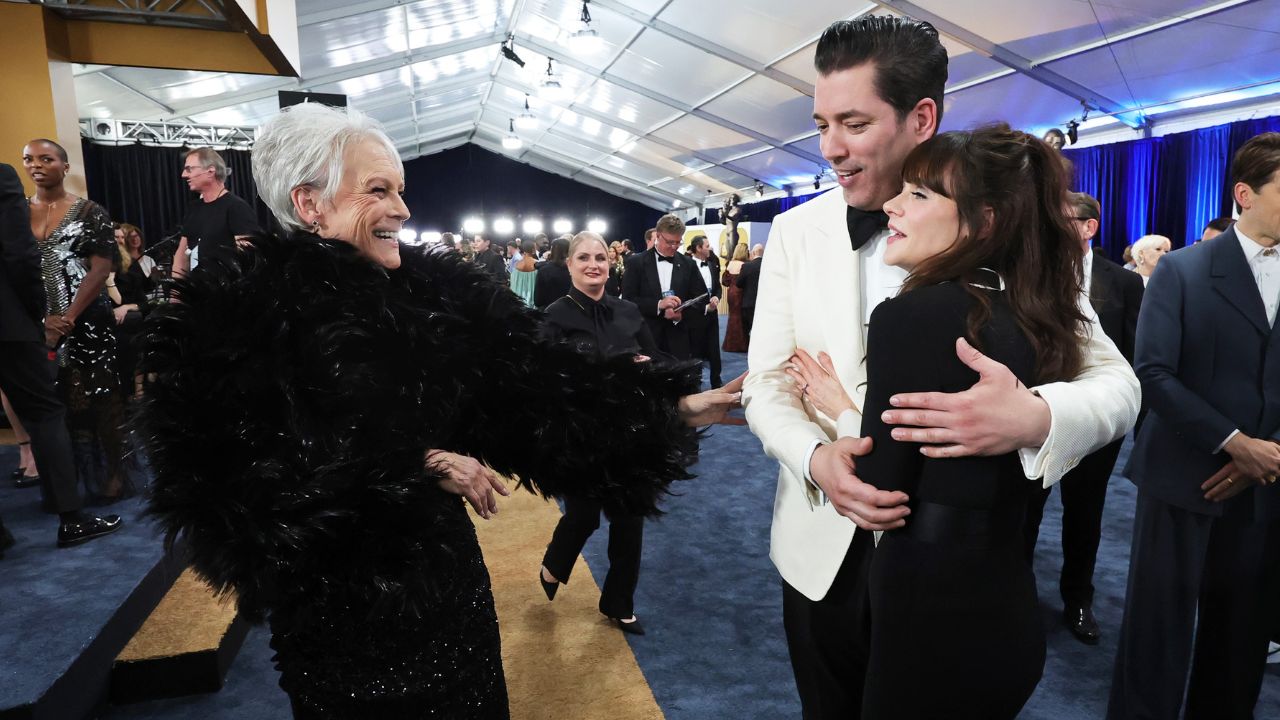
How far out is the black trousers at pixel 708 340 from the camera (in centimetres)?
716

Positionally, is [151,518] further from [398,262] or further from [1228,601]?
[1228,601]

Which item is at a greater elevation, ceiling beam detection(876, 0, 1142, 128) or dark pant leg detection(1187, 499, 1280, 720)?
ceiling beam detection(876, 0, 1142, 128)

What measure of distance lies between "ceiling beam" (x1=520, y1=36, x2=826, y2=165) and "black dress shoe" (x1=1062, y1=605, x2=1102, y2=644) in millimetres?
12545

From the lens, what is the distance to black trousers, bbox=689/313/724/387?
716 cm

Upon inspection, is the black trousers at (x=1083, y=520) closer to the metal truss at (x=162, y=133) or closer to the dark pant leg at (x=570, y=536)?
the dark pant leg at (x=570, y=536)

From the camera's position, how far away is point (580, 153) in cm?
2342

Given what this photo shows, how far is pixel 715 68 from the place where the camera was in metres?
12.1

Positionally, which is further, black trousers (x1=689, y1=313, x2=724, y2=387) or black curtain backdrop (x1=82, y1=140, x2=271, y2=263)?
black curtain backdrop (x1=82, y1=140, x2=271, y2=263)

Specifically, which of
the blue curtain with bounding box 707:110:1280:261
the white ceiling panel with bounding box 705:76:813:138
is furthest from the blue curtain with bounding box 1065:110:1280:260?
the white ceiling panel with bounding box 705:76:813:138

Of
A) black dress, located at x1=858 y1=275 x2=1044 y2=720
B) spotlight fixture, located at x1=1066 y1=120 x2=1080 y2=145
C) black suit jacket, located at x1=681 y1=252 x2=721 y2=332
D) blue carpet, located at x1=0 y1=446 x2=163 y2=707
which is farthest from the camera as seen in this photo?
spotlight fixture, located at x1=1066 y1=120 x2=1080 y2=145

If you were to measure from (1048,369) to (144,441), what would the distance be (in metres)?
1.44

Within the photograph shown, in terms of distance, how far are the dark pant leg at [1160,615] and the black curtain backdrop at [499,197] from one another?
984 inches

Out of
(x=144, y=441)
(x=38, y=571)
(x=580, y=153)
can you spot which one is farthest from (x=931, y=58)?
(x=580, y=153)

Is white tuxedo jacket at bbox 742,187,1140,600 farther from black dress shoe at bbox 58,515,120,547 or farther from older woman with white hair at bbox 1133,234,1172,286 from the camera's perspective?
older woman with white hair at bbox 1133,234,1172,286
